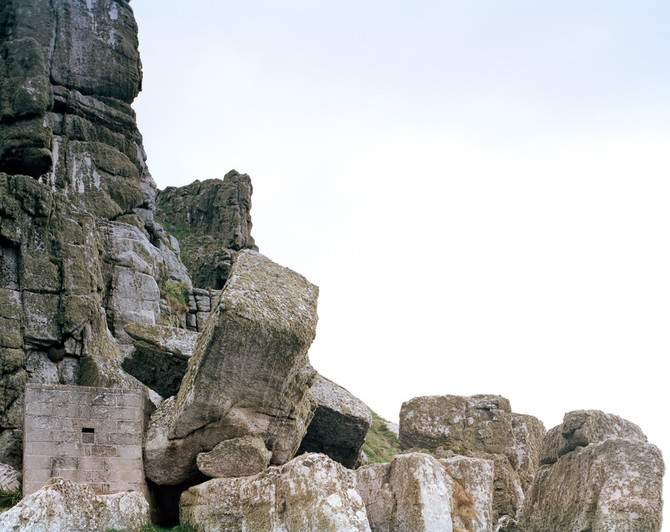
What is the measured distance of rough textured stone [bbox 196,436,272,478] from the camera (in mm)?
11031

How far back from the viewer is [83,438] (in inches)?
449

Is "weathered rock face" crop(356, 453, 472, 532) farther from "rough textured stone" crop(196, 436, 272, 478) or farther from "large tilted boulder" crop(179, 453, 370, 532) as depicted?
"rough textured stone" crop(196, 436, 272, 478)

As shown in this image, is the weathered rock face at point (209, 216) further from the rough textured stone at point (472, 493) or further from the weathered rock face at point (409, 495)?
the weathered rock face at point (409, 495)

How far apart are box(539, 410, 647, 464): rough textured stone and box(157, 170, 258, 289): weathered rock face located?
147 feet

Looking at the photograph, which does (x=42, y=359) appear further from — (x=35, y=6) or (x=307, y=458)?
(x=35, y=6)

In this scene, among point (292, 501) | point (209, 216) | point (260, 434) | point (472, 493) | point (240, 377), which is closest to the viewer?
point (292, 501)

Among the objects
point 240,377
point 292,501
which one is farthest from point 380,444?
point 292,501

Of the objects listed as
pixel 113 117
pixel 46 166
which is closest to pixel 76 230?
pixel 46 166

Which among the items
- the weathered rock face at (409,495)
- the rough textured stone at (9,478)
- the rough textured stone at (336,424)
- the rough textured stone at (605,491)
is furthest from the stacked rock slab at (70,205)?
the rough textured stone at (605,491)

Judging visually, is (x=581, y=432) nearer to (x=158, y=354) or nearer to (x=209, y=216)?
(x=158, y=354)

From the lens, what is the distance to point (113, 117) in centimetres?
4109

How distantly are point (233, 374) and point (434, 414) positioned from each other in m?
4.46

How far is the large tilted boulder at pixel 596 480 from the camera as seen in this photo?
30.7 ft

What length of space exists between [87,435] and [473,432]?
20.9ft
